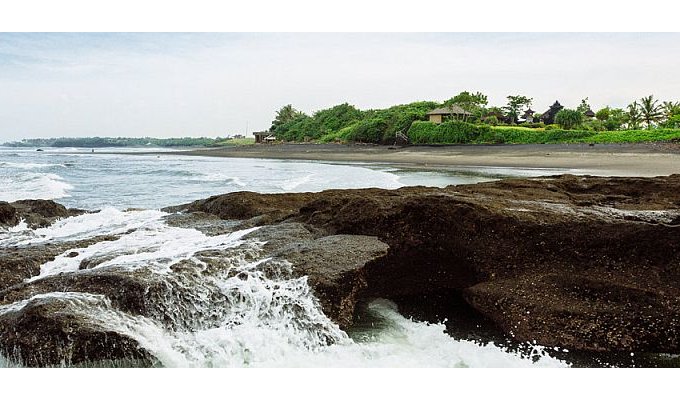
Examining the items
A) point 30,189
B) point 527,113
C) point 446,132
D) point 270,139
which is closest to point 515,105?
point 527,113

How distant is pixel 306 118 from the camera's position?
3103 inches

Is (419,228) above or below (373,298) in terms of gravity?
above

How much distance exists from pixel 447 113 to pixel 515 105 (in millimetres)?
13014

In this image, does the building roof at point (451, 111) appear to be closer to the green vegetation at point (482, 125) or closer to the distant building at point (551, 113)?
the green vegetation at point (482, 125)

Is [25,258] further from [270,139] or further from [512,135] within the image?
[270,139]

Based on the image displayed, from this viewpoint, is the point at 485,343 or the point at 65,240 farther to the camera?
the point at 65,240

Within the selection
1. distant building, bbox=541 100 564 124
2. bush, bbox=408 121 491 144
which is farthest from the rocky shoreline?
distant building, bbox=541 100 564 124

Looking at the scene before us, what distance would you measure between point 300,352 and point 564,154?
116 feet

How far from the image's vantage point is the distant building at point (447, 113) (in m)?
59.2

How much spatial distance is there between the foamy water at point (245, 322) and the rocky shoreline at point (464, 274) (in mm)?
112

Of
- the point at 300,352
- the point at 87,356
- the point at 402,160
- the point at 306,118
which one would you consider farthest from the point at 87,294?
the point at 306,118

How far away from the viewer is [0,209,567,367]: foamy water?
4.43 m

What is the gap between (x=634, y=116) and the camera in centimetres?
5162

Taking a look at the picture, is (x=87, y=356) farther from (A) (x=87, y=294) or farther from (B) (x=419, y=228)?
(B) (x=419, y=228)
